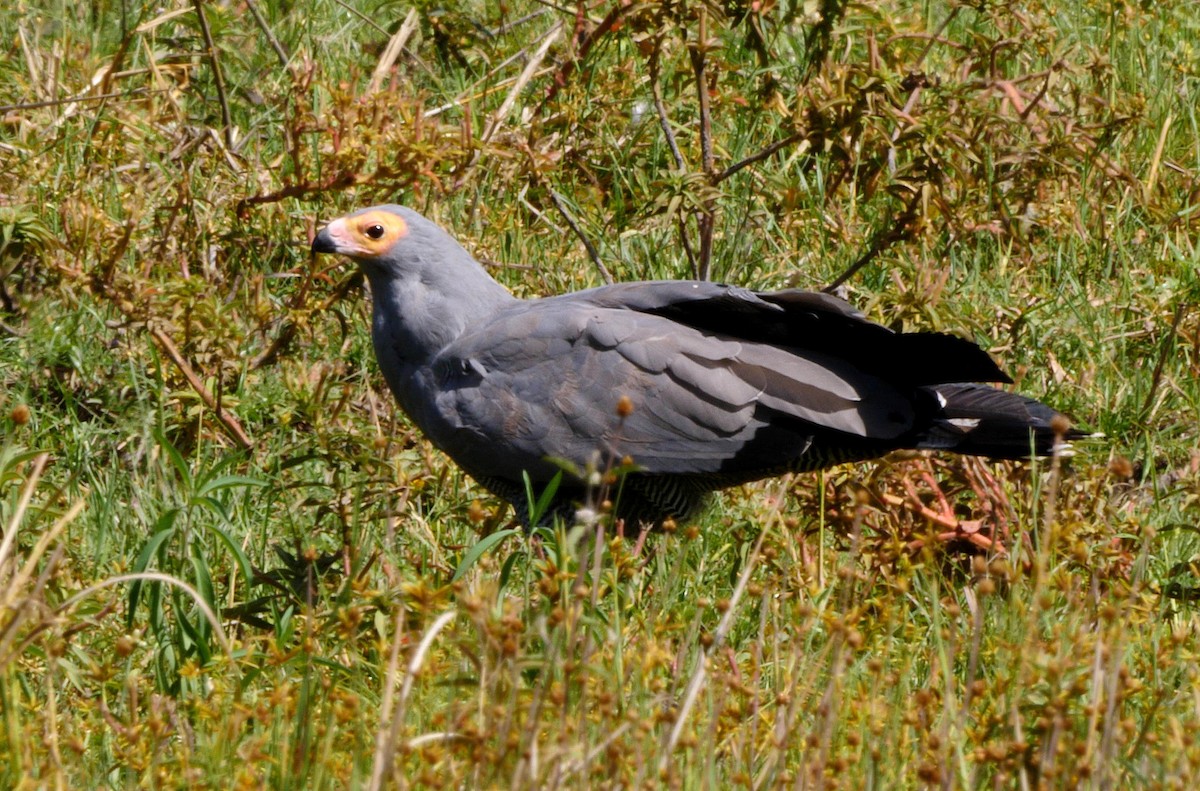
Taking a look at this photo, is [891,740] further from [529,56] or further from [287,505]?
[529,56]

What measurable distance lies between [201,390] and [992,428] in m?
2.45

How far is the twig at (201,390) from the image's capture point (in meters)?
5.36

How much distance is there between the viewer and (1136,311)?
608cm

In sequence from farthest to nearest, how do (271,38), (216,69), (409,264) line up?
(271,38) → (216,69) → (409,264)

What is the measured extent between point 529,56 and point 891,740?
4.38 metres

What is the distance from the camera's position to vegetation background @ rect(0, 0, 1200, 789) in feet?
10.1

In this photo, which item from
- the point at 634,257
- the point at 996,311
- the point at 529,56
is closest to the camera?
the point at 996,311

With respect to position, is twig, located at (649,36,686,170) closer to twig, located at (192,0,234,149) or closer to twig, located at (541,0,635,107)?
twig, located at (541,0,635,107)

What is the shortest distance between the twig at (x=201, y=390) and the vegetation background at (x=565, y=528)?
16 millimetres

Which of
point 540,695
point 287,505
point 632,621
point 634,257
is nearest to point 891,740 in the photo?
point 632,621

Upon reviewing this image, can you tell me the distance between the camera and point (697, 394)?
4.78 m

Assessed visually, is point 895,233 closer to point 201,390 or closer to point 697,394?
point 697,394

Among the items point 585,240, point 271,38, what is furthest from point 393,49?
point 585,240

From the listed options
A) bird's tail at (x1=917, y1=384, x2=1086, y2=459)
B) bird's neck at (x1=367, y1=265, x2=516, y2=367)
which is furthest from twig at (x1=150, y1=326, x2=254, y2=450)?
bird's tail at (x1=917, y1=384, x2=1086, y2=459)
